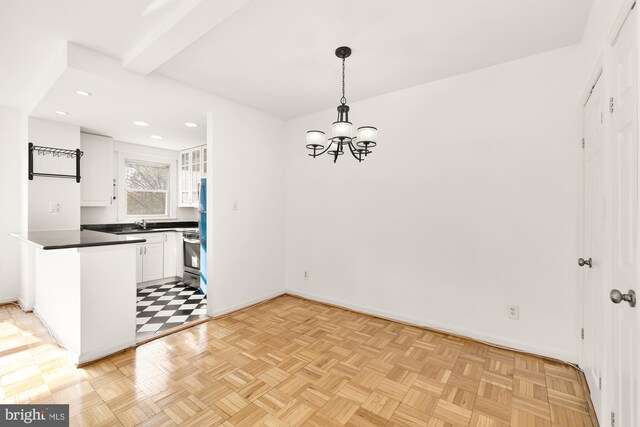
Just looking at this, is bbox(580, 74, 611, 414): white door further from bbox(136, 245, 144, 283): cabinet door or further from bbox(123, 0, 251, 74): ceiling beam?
bbox(136, 245, 144, 283): cabinet door

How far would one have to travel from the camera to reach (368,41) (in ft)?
7.61

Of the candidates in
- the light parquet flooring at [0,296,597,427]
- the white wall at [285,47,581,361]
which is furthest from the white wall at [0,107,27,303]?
the white wall at [285,47,581,361]

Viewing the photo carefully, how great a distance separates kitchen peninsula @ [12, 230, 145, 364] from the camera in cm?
229

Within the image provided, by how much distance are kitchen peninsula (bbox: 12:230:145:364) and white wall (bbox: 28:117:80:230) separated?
1113 millimetres

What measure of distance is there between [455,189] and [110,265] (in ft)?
10.4

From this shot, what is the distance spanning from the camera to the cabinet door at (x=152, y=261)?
4532 millimetres

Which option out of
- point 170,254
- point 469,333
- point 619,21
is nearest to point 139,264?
point 170,254

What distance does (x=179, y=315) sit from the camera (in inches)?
136

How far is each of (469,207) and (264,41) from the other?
2.33 metres

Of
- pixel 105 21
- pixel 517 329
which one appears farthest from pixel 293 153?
pixel 517 329

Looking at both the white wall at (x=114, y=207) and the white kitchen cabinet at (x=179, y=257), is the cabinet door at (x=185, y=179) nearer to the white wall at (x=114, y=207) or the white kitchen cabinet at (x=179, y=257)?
the white wall at (x=114, y=207)

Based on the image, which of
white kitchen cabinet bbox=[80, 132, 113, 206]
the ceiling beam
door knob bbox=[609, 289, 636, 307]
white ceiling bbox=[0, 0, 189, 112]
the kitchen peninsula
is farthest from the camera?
white kitchen cabinet bbox=[80, 132, 113, 206]

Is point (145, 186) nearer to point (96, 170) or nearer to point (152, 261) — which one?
point (96, 170)

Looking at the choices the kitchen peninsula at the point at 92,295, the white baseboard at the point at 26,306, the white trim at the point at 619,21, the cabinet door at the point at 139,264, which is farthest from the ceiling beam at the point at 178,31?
the white baseboard at the point at 26,306
